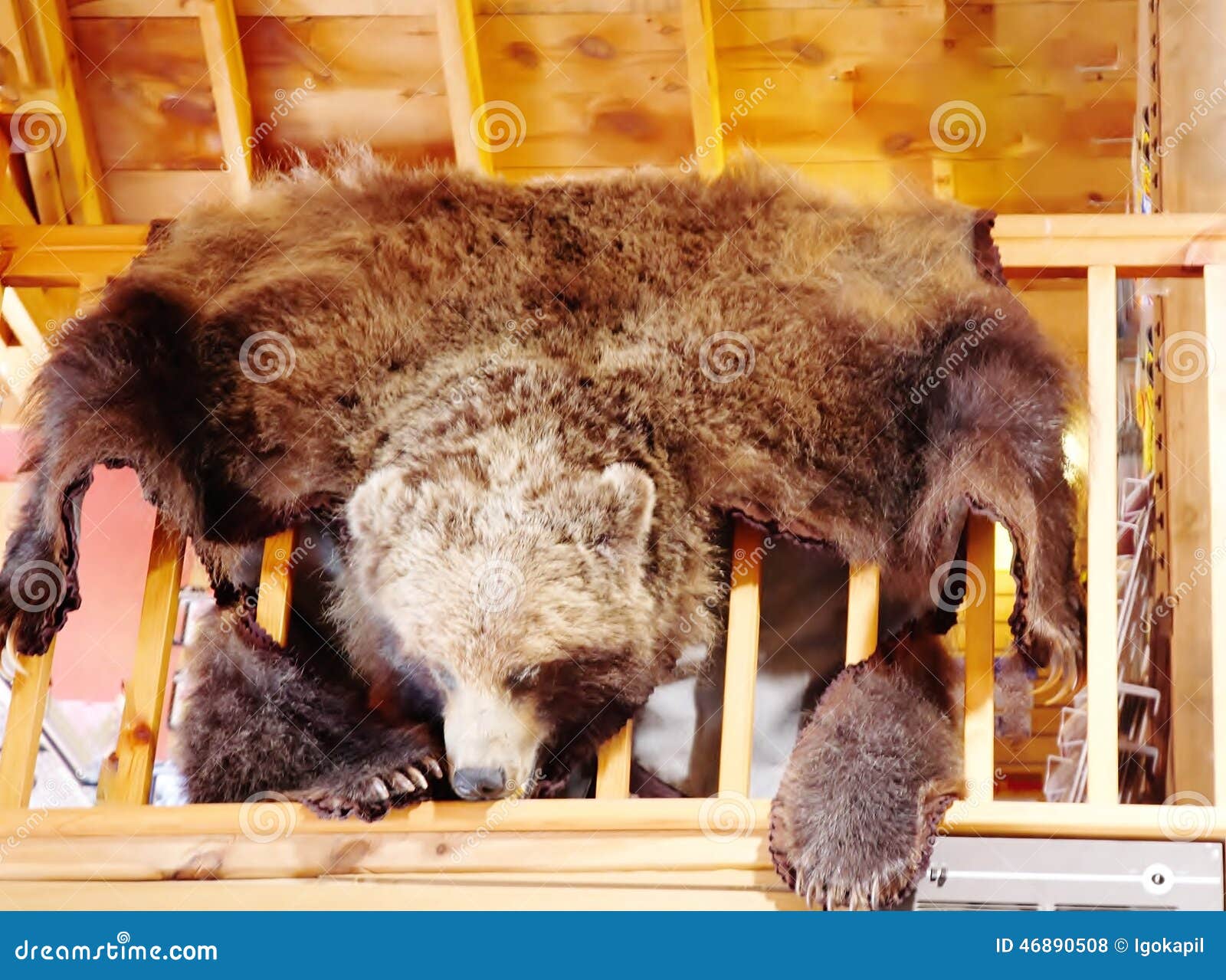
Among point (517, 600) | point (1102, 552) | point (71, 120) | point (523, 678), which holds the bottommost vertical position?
point (523, 678)

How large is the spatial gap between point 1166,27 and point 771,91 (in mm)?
916

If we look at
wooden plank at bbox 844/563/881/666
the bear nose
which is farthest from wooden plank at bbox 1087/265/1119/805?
the bear nose

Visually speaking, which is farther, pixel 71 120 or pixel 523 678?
pixel 71 120

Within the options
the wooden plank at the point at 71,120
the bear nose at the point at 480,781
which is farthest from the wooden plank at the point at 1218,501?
the wooden plank at the point at 71,120

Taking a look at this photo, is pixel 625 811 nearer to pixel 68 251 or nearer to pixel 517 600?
pixel 517 600

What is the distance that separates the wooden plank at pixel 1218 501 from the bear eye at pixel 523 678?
3.95 feet

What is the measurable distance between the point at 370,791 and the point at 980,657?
1.13 metres

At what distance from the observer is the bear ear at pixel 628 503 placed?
2.63 meters

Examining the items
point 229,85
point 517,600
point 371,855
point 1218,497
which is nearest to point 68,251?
point 229,85

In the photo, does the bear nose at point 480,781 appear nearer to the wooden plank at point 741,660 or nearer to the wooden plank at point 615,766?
the wooden plank at point 615,766

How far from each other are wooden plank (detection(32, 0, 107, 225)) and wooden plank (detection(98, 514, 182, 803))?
3.88 ft

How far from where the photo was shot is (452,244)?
287cm

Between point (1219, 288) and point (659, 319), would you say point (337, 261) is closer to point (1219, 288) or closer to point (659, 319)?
point (659, 319)

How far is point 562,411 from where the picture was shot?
8.91 ft
